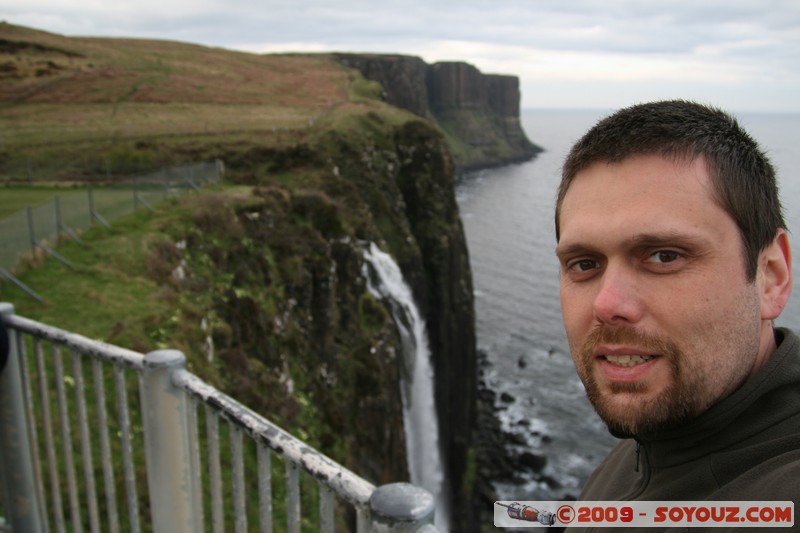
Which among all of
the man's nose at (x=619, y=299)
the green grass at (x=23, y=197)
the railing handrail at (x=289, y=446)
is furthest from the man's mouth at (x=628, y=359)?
the green grass at (x=23, y=197)

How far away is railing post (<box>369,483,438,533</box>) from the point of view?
2.34 meters

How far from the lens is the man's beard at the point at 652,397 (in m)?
2.31

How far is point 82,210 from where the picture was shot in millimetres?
20219

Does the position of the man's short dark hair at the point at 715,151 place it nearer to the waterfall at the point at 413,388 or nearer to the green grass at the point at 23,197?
the green grass at the point at 23,197

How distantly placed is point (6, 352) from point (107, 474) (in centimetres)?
129

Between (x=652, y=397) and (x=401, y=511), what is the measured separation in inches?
39.0

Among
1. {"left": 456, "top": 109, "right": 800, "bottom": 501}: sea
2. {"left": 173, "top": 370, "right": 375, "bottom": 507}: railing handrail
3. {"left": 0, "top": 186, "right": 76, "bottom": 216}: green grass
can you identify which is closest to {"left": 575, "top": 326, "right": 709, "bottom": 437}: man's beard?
{"left": 173, "top": 370, "right": 375, "bottom": 507}: railing handrail

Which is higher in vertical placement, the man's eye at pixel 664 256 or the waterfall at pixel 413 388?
the man's eye at pixel 664 256

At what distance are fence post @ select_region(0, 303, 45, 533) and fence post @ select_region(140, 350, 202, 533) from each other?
186cm

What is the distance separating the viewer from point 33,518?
219 inches

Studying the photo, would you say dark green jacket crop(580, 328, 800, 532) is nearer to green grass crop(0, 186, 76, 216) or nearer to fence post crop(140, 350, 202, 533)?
fence post crop(140, 350, 202, 533)

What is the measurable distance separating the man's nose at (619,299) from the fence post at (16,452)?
474 cm

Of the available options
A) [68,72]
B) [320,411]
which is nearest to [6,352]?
[320,411]

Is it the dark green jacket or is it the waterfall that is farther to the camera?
the waterfall
